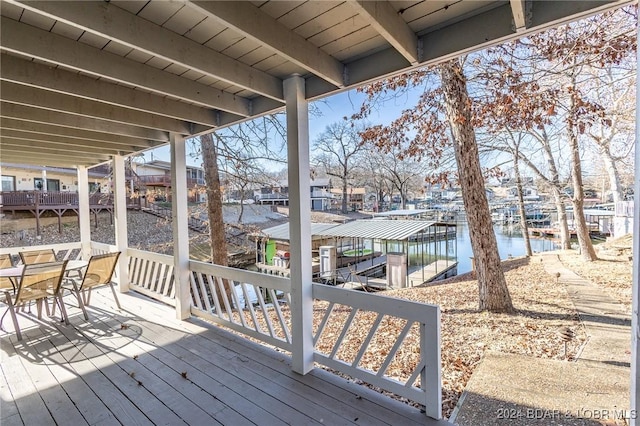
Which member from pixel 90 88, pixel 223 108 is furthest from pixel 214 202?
pixel 90 88

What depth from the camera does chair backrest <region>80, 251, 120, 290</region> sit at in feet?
13.0

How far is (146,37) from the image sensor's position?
179 centimetres

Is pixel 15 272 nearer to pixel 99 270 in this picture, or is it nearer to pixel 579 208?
pixel 99 270

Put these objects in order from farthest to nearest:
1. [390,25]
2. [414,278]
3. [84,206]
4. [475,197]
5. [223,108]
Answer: [414,278]
[84,206]
[475,197]
[223,108]
[390,25]

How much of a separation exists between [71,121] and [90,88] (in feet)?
3.38

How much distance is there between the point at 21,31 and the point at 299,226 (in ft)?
6.97

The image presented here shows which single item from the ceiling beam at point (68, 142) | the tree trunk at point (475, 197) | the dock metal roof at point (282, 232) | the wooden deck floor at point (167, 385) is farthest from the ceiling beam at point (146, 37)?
the dock metal roof at point (282, 232)

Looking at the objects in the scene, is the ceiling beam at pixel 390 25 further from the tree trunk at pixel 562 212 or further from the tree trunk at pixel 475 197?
the tree trunk at pixel 562 212

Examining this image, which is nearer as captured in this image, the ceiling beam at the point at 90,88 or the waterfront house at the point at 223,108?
the waterfront house at the point at 223,108

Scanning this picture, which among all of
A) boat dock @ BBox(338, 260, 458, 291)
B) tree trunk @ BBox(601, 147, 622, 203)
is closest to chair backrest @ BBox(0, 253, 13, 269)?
boat dock @ BBox(338, 260, 458, 291)

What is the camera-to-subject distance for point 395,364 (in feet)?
12.2

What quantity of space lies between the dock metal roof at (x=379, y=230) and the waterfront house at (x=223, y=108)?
685 centimetres

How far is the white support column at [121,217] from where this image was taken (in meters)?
5.09

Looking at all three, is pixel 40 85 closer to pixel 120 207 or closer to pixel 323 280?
pixel 120 207
